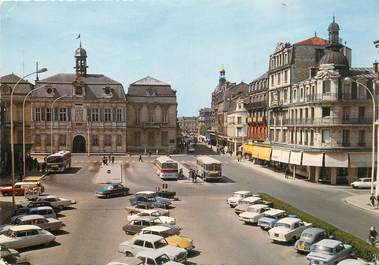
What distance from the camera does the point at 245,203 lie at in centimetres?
3925

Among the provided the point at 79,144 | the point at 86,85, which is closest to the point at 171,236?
the point at 79,144

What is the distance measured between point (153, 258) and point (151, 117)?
79165 mm

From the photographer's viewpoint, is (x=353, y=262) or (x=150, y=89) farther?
(x=150, y=89)

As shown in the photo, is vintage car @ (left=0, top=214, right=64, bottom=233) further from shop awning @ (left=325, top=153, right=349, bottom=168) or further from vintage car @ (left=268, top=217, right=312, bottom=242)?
shop awning @ (left=325, top=153, right=349, bottom=168)

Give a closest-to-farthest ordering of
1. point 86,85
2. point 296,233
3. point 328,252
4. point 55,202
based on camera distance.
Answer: point 328,252, point 296,233, point 55,202, point 86,85

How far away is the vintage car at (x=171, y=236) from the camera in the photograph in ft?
87.2

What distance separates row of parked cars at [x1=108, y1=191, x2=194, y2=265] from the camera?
896 inches

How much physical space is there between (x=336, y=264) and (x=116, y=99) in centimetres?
7682

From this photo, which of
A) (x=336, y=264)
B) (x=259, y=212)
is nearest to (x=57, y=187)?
(x=259, y=212)

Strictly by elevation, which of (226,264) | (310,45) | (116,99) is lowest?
(226,264)

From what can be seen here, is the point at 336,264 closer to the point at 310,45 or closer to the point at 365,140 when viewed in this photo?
the point at 365,140

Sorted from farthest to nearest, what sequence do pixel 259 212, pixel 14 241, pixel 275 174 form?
pixel 275 174
pixel 259 212
pixel 14 241

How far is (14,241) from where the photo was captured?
86.1 ft

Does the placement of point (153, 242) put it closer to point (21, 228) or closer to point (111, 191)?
point (21, 228)
